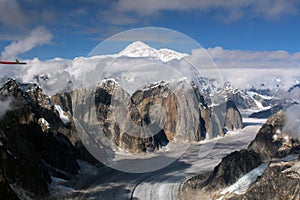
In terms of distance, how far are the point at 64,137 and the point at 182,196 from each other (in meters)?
40.7

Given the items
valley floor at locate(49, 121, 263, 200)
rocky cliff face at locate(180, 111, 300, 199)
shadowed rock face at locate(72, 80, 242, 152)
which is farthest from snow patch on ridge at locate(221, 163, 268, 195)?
shadowed rock face at locate(72, 80, 242, 152)

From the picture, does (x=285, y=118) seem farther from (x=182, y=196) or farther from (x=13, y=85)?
(x=13, y=85)

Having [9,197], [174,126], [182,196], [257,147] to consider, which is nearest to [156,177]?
[182,196]

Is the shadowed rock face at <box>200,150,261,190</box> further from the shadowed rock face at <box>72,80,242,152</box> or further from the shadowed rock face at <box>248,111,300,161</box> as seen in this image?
the shadowed rock face at <box>72,80,242,152</box>

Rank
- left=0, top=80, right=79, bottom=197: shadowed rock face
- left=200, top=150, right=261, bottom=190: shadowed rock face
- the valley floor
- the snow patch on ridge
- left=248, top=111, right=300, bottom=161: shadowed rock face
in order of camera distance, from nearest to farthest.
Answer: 1. the snow patch on ridge
2. left=0, top=80, right=79, bottom=197: shadowed rock face
3. left=200, top=150, right=261, bottom=190: shadowed rock face
4. the valley floor
5. left=248, top=111, right=300, bottom=161: shadowed rock face

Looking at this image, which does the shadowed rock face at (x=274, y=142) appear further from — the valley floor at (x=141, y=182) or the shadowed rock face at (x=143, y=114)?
the shadowed rock face at (x=143, y=114)

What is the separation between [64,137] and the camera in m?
108

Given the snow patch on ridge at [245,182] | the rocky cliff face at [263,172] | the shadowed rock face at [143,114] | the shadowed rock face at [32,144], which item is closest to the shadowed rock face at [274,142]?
the rocky cliff face at [263,172]

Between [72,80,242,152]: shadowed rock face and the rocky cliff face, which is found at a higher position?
[72,80,242,152]: shadowed rock face

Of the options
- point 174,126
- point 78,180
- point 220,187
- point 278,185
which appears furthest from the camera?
point 174,126

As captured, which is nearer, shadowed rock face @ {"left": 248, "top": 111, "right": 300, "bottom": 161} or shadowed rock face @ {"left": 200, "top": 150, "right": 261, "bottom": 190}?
shadowed rock face @ {"left": 200, "top": 150, "right": 261, "bottom": 190}

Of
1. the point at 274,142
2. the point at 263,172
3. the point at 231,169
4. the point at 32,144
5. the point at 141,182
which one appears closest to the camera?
the point at 263,172

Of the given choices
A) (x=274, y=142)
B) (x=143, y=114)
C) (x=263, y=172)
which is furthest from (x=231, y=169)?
(x=143, y=114)

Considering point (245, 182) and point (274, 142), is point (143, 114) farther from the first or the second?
point (245, 182)
